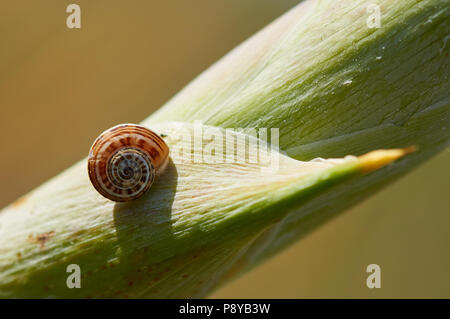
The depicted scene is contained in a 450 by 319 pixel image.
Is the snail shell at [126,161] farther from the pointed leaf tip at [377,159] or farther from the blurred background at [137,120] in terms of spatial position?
the blurred background at [137,120]

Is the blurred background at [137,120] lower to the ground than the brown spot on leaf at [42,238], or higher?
higher

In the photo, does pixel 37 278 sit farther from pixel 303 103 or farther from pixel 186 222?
pixel 303 103

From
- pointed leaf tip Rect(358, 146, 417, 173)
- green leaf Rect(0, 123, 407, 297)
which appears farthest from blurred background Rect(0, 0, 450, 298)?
pointed leaf tip Rect(358, 146, 417, 173)

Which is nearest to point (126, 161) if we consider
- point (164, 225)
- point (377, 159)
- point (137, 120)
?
point (164, 225)

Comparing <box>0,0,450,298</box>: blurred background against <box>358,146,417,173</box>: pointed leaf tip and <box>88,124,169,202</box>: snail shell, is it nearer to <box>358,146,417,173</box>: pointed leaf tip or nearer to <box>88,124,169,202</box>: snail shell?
<box>88,124,169,202</box>: snail shell

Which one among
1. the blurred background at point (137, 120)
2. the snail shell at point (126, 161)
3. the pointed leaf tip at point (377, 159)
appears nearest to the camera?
the pointed leaf tip at point (377, 159)

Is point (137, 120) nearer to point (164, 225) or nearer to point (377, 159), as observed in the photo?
point (164, 225)

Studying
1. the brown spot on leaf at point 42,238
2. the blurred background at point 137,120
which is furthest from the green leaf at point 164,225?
the blurred background at point 137,120
